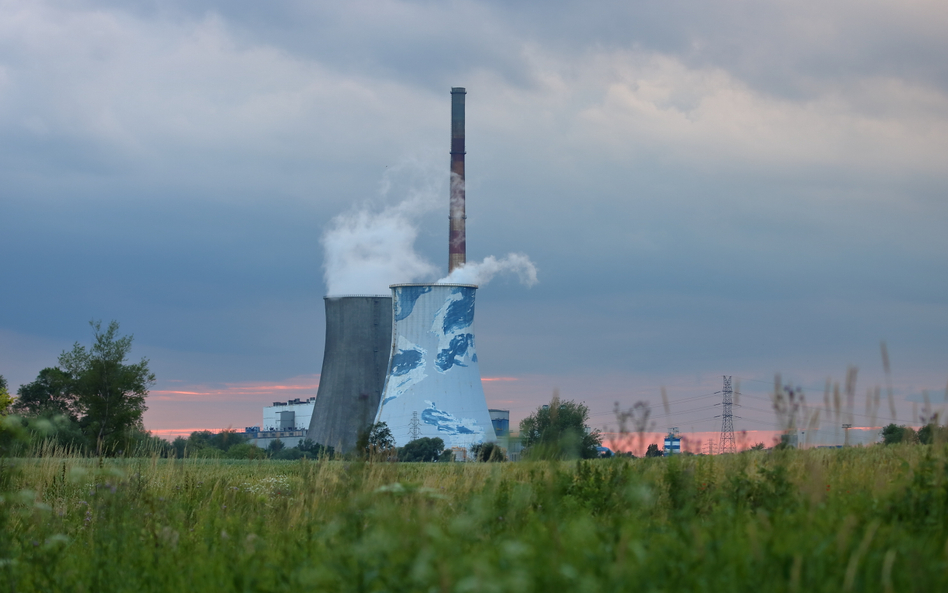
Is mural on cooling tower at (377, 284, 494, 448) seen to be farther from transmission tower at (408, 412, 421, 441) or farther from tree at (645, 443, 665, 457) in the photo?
tree at (645, 443, 665, 457)

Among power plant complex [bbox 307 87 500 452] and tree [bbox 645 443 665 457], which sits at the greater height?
power plant complex [bbox 307 87 500 452]

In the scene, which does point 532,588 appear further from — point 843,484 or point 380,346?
point 380,346

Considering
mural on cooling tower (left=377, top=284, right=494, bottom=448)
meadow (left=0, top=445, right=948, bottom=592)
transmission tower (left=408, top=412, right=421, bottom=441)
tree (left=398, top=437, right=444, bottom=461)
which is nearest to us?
meadow (left=0, top=445, right=948, bottom=592)

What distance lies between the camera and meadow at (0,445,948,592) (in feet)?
6.78

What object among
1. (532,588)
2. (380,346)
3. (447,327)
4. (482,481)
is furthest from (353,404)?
(532,588)

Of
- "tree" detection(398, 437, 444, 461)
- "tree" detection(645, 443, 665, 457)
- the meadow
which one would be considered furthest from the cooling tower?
"tree" detection(645, 443, 665, 457)

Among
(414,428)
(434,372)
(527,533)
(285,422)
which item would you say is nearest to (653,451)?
(527,533)

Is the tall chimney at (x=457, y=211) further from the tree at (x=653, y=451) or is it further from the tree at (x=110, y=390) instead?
the tree at (x=653, y=451)

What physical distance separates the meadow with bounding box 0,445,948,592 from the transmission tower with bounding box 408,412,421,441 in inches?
632

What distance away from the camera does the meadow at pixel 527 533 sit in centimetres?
207

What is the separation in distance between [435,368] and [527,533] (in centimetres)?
1890

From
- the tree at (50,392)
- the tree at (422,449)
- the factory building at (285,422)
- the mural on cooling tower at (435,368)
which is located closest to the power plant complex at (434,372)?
the mural on cooling tower at (435,368)

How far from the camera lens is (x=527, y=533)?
2850 mm

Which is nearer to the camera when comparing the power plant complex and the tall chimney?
the power plant complex
